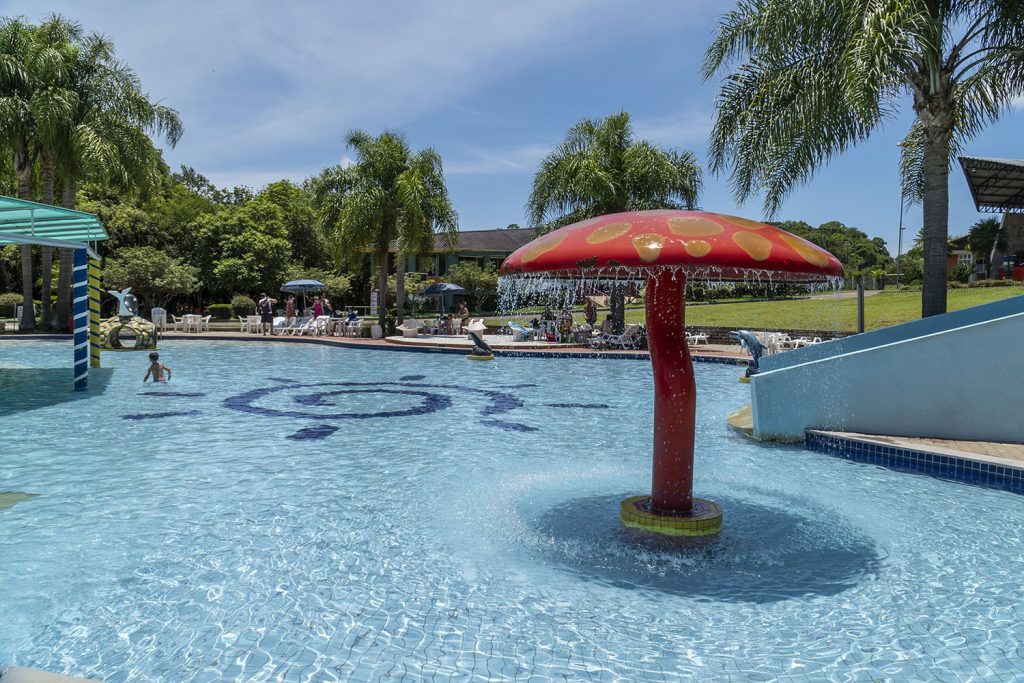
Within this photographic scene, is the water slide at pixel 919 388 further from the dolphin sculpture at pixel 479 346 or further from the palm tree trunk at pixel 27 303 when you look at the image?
the palm tree trunk at pixel 27 303

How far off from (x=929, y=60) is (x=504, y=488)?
1049cm

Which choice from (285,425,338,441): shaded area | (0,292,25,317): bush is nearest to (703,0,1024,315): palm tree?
(285,425,338,441): shaded area

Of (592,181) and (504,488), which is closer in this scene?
(504,488)

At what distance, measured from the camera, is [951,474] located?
7.55 metres

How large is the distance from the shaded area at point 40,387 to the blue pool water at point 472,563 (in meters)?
2.70

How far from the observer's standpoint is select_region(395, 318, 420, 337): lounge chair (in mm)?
27281

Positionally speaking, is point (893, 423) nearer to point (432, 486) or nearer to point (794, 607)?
point (794, 607)

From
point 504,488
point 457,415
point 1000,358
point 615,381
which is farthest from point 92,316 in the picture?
point 1000,358

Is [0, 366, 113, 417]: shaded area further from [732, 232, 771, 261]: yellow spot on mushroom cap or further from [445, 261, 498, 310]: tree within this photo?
[445, 261, 498, 310]: tree

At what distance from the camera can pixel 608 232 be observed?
4465mm

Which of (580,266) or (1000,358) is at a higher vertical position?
(580,266)

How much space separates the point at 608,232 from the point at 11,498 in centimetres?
617

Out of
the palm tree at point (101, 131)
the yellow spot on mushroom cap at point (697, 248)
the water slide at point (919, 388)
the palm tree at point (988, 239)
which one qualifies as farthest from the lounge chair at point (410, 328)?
the palm tree at point (988, 239)

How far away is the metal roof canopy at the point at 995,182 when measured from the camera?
93.8 feet
